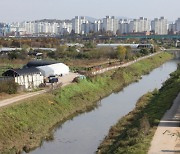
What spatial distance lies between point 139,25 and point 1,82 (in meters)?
134

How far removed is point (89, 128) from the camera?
14711 millimetres

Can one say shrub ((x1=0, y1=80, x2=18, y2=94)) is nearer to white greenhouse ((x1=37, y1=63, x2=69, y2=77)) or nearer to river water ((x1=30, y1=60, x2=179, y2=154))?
river water ((x1=30, y1=60, x2=179, y2=154))

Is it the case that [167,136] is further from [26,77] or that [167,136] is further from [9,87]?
[26,77]

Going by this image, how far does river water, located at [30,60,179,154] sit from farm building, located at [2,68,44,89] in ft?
10.9

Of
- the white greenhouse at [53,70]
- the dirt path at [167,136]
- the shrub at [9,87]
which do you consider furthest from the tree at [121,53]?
the dirt path at [167,136]

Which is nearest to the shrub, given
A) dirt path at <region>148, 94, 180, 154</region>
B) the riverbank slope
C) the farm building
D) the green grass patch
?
the farm building

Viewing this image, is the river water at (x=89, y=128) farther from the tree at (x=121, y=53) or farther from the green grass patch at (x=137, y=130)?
the tree at (x=121, y=53)

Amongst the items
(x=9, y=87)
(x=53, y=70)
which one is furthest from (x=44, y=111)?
(x=53, y=70)

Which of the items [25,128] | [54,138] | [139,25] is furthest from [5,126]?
[139,25]

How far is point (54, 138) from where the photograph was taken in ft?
44.2

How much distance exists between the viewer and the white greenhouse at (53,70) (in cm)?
2378

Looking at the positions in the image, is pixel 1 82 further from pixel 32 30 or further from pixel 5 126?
pixel 32 30

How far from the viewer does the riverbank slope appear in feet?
40.8

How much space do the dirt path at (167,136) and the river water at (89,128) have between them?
6.33 ft
